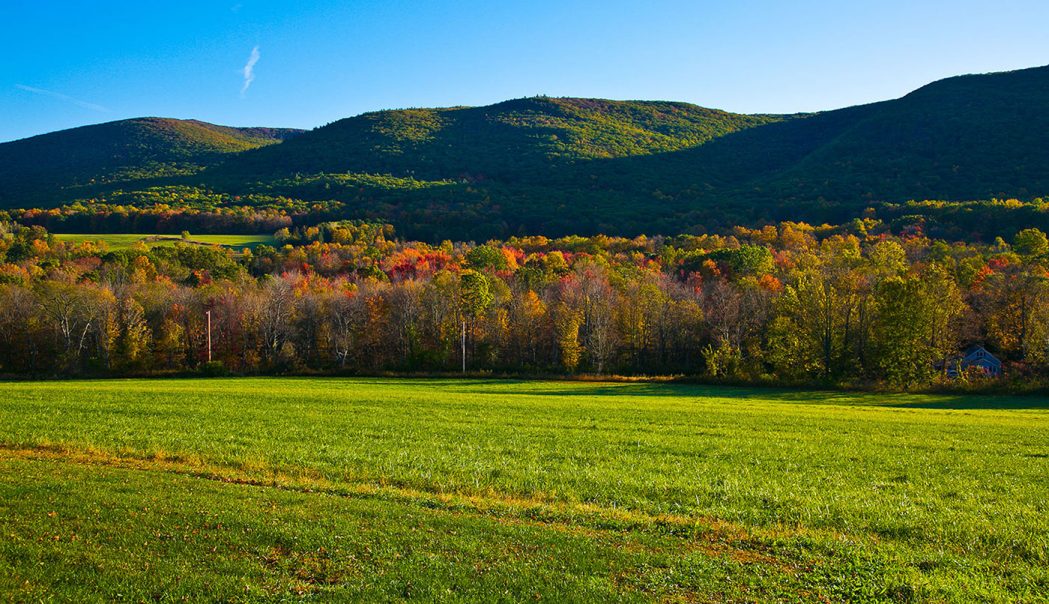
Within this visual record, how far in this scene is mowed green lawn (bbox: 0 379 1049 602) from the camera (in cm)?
975

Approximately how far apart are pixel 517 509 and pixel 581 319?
170 ft

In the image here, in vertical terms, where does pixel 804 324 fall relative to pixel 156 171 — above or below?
below

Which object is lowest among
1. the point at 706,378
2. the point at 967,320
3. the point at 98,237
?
the point at 706,378

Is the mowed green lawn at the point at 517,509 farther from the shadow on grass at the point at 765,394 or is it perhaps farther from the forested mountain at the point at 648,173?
the forested mountain at the point at 648,173

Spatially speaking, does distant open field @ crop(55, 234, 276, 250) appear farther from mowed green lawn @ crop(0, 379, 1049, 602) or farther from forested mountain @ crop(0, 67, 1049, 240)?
mowed green lawn @ crop(0, 379, 1049, 602)

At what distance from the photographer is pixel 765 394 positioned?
44.3 m

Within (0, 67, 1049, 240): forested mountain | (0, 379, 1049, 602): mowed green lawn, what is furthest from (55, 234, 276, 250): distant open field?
(0, 379, 1049, 602): mowed green lawn

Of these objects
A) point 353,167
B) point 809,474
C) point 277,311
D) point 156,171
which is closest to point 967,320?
point 809,474

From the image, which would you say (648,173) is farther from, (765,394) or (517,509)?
(517,509)

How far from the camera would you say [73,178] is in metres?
180

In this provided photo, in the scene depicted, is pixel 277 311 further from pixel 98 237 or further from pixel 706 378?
pixel 98 237

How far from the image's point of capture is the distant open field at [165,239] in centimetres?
11125

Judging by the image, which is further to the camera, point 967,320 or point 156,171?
point 156,171

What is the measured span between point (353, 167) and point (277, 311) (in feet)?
428
